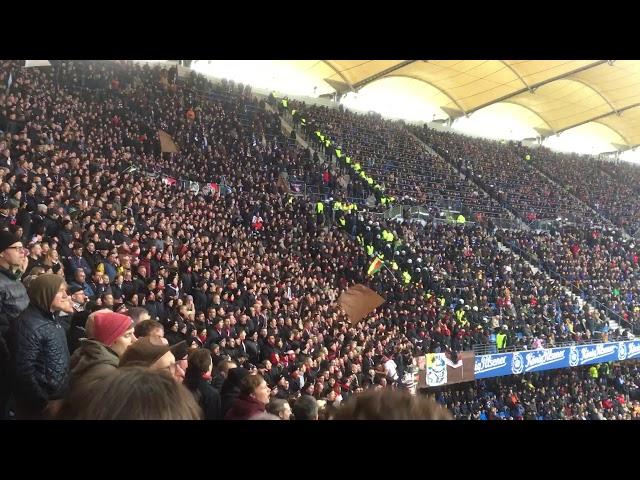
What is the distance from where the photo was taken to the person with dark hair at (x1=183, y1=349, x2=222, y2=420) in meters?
3.47

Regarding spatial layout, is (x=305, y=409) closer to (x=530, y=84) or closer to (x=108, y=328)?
(x=108, y=328)

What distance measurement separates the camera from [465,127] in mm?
36125

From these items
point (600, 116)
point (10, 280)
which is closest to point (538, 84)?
point (600, 116)

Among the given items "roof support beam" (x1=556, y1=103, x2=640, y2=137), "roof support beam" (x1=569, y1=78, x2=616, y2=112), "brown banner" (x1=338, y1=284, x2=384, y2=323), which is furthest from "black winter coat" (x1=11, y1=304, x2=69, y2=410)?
"roof support beam" (x1=556, y1=103, x2=640, y2=137)

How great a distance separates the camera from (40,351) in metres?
3.02

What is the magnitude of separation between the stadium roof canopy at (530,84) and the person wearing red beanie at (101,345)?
2605cm

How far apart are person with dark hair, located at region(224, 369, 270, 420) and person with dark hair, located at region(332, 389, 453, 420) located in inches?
64.2

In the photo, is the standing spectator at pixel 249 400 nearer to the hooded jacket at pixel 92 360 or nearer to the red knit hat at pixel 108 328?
the hooded jacket at pixel 92 360

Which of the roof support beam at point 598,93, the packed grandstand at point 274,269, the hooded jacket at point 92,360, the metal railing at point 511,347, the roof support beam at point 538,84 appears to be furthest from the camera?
the roof support beam at point 598,93

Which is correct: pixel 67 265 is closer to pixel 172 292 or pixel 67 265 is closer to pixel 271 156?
pixel 172 292

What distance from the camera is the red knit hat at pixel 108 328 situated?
10.5 ft

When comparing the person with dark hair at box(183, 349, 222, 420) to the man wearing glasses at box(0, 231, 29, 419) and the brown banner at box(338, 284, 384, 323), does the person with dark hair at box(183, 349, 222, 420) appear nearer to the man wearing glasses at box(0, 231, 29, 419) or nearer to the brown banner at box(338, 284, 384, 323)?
the man wearing glasses at box(0, 231, 29, 419)

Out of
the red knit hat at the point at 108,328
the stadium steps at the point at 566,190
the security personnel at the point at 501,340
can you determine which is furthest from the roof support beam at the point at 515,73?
the red knit hat at the point at 108,328
